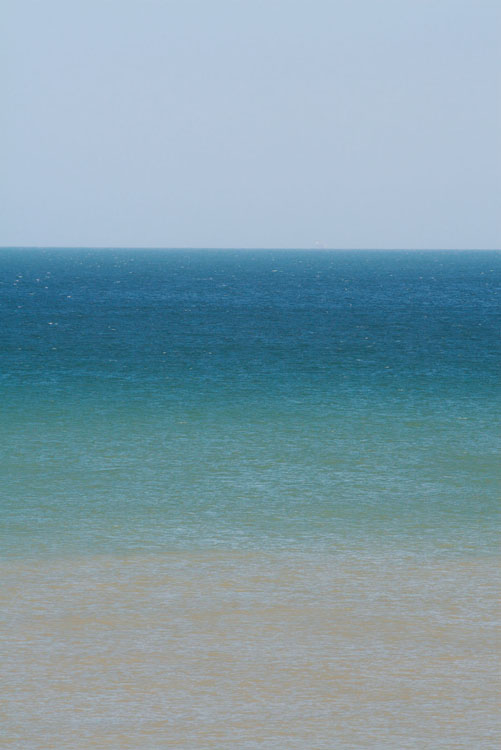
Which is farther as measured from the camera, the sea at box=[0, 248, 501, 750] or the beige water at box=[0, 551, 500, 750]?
the sea at box=[0, 248, 501, 750]

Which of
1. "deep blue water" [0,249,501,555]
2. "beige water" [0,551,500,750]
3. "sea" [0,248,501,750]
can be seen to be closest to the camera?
"beige water" [0,551,500,750]

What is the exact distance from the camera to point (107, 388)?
161 feet

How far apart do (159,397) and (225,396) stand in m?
2.96

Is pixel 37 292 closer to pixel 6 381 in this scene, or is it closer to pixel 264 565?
pixel 6 381

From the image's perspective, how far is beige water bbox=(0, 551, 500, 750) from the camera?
13.7 meters

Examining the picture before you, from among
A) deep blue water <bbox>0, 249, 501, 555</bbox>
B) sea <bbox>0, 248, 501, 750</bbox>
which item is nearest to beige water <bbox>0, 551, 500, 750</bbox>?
sea <bbox>0, 248, 501, 750</bbox>

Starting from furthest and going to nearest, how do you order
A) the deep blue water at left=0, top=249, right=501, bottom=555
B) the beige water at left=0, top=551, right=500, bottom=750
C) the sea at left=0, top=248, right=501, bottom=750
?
the deep blue water at left=0, top=249, right=501, bottom=555 < the sea at left=0, top=248, right=501, bottom=750 < the beige water at left=0, top=551, right=500, bottom=750

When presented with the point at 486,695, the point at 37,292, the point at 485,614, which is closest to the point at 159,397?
the point at 485,614

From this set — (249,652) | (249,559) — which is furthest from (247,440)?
(249,652)

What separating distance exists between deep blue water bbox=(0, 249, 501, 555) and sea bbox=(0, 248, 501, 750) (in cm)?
13

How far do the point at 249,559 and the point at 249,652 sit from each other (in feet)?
17.9

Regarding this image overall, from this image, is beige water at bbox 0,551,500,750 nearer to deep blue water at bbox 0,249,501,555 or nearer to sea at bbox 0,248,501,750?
sea at bbox 0,248,501,750

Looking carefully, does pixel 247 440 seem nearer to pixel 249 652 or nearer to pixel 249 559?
pixel 249 559

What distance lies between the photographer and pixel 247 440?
1412 inches
